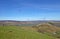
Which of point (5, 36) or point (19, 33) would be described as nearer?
point (5, 36)

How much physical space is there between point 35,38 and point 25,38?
1.32 metres

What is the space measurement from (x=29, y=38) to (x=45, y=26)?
1268 inches

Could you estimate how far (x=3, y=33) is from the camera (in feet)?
41.5

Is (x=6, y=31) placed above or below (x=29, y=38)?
above

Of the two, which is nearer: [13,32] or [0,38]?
[0,38]

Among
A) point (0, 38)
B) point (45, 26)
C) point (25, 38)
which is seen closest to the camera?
point (0, 38)

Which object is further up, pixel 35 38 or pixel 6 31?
pixel 6 31

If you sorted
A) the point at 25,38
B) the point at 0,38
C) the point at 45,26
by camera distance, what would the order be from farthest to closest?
1. the point at 45,26
2. the point at 25,38
3. the point at 0,38

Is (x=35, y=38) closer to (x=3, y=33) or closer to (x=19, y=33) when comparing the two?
(x=19, y=33)

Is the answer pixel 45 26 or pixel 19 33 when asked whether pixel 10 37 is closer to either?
pixel 19 33

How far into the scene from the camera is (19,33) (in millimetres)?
13234

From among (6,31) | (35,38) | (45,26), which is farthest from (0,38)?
(45,26)

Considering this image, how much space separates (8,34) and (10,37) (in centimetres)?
63

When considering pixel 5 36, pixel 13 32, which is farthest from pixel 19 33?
pixel 5 36
